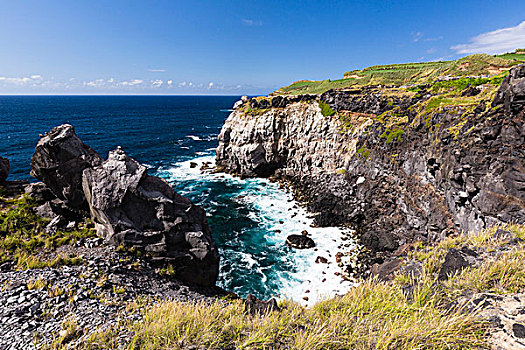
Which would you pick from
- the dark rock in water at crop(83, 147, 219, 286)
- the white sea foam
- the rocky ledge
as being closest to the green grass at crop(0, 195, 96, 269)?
the rocky ledge

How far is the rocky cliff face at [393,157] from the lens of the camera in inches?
696

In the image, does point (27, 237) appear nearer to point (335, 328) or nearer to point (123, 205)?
point (123, 205)

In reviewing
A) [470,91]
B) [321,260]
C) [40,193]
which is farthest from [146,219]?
[470,91]

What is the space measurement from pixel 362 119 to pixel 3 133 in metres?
123

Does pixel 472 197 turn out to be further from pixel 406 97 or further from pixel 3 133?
pixel 3 133

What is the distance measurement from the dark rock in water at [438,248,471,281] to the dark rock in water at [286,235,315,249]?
70.9 feet

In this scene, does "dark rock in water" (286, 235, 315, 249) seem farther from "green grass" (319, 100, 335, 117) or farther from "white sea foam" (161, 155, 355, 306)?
"green grass" (319, 100, 335, 117)

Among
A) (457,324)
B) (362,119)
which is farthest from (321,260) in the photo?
(362,119)

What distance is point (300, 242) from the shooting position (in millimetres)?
30406

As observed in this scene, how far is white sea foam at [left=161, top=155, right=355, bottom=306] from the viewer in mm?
23688

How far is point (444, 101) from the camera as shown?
27.8 metres

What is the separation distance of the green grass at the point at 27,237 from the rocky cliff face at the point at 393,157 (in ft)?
97.8

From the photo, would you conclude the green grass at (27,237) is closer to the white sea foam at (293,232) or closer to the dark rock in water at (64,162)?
the dark rock in water at (64,162)

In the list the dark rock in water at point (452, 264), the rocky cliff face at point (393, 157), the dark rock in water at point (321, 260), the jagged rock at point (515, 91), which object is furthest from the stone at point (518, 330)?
the dark rock in water at point (321, 260)
